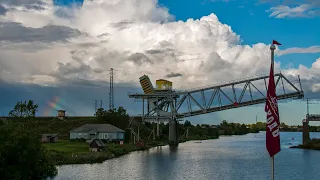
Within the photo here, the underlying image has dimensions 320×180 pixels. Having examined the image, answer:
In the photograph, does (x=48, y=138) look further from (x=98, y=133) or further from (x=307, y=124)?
(x=307, y=124)

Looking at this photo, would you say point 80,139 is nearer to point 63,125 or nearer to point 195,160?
point 63,125

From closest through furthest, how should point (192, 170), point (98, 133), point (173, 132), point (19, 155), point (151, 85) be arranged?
point (19, 155) → point (192, 170) → point (98, 133) → point (173, 132) → point (151, 85)

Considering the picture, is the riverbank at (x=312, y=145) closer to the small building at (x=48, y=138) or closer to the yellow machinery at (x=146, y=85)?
the yellow machinery at (x=146, y=85)

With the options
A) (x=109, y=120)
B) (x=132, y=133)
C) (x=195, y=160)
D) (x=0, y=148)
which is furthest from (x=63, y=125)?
(x=0, y=148)

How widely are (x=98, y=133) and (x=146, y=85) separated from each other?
25234 mm

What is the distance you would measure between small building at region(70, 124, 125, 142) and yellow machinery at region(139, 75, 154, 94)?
20300 millimetres

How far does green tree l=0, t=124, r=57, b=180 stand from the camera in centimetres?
3475

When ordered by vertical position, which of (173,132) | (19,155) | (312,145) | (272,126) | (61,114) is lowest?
(312,145)

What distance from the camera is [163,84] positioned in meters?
109

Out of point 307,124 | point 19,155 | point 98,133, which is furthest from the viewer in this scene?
point 307,124

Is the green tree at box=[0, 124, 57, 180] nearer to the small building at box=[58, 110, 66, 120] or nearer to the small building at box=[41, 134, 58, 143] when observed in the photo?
the small building at box=[41, 134, 58, 143]

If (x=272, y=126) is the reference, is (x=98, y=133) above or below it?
below

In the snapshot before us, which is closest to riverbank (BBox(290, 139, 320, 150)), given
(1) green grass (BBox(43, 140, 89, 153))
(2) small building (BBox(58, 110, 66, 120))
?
(1) green grass (BBox(43, 140, 89, 153))

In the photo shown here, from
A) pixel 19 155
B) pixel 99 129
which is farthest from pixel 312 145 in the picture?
pixel 19 155
